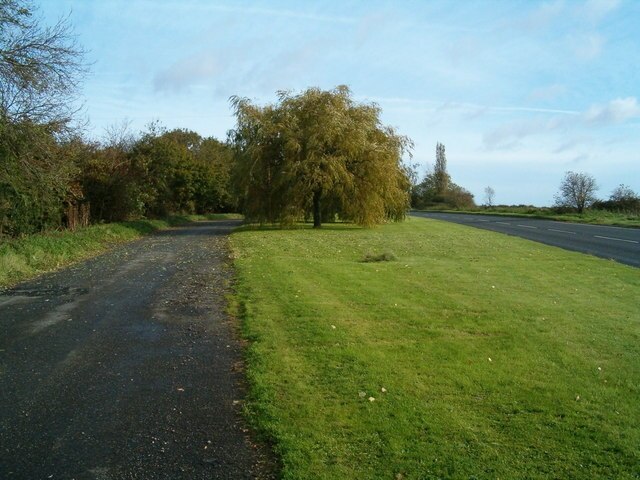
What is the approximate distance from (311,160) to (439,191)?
213ft

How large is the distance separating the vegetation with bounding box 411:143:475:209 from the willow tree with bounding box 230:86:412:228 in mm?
52868

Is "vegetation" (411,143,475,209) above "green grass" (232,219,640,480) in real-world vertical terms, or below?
above

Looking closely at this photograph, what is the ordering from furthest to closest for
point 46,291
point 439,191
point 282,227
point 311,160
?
point 439,191 → point 282,227 → point 311,160 → point 46,291

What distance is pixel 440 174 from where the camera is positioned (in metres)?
95.9

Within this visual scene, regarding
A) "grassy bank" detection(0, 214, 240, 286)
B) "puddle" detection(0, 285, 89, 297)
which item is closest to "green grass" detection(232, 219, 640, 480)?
"puddle" detection(0, 285, 89, 297)

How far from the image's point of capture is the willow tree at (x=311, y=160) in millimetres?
32125

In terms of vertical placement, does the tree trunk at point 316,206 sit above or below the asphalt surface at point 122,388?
above

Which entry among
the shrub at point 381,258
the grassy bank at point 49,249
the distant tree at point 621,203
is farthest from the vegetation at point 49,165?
the distant tree at point 621,203

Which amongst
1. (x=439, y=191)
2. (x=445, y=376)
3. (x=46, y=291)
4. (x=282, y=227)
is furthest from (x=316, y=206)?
(x=439, y=191)

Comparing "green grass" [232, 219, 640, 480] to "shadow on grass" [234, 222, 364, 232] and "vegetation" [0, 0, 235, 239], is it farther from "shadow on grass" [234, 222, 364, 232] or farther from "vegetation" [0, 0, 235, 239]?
"shadow on grass" [234, 222, 364, 232]

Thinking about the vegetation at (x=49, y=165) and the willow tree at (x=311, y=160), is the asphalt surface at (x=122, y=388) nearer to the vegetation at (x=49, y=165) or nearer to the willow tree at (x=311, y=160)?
the vegetation at (x=49, y=165)

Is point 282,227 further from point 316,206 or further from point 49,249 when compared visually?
point 49,249

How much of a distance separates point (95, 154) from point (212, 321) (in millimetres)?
26474

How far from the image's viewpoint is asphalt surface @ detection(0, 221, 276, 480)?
4.29 metres
